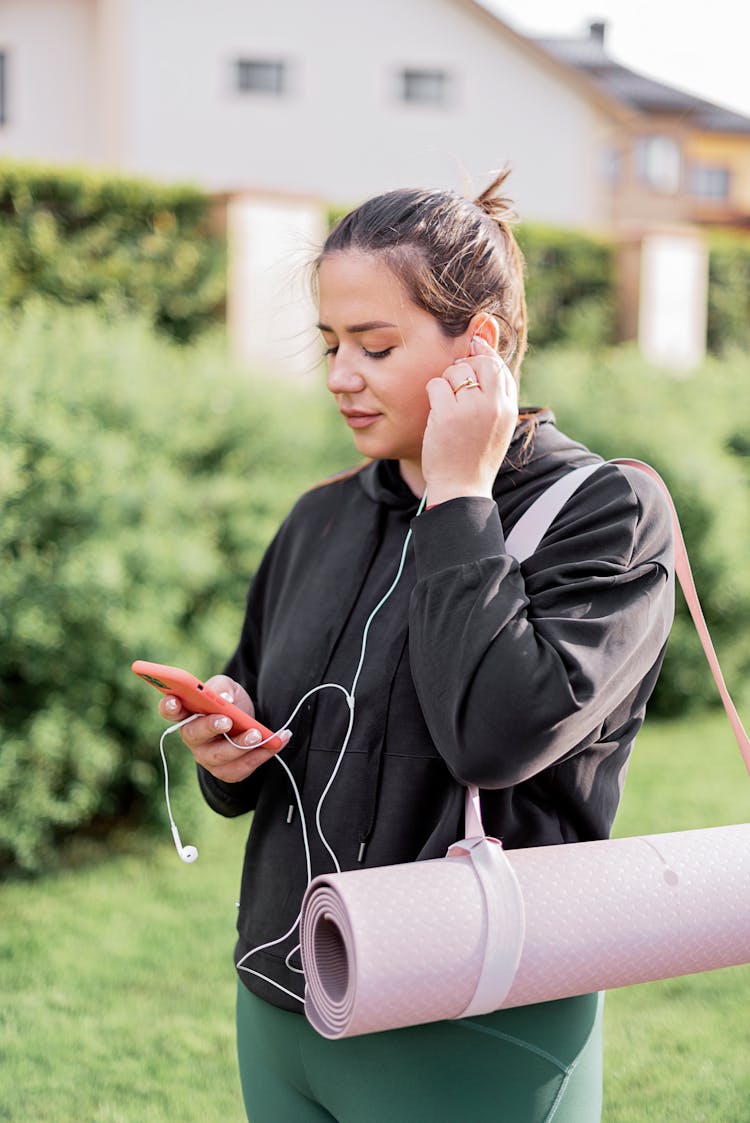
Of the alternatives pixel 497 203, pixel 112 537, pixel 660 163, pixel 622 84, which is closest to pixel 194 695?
pixel 497 203

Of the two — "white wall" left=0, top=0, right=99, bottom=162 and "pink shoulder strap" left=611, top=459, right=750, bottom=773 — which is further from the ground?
"white wall" left=0, top=0, right=99, bottom=162

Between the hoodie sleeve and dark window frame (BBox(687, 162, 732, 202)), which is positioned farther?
dark window frame (BBox(687, 162, 732, 202))

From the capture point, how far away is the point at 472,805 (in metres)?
1.57

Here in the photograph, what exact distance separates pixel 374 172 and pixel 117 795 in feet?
64.5

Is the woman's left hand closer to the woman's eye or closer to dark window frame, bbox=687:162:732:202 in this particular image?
the woman's eye

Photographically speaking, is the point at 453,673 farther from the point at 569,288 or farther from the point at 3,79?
the point at 3,79

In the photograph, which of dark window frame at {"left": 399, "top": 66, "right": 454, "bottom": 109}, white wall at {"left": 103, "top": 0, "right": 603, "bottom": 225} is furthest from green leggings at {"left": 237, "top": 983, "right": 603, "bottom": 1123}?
dark window frame at {"left": 399, "top": 66, "right": 454, "bottom": 109}

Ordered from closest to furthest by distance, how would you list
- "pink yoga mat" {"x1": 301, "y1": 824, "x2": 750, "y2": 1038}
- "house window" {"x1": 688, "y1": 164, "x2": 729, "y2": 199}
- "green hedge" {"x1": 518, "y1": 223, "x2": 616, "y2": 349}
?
"pink yoga mat" {"x1": 301, "y1": 824, "x2": 750, "y2": 1038}
"green hedge" {"x1": 518, "y1": 223, "x2": 616, "y2": 349}
"house window" {"x1": 688, "y1": 164, "x2": 729, "y2": 199}

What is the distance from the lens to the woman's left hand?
161cm

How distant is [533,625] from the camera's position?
1531 mm

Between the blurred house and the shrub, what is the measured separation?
50.7 feet

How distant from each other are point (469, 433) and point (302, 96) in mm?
22724

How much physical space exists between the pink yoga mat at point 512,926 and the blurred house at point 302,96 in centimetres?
1929

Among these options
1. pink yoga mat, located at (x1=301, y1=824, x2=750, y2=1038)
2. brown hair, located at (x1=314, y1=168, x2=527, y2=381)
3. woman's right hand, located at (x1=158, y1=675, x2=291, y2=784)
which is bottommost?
pink yoga mat, located at (x1=301, y1=824, x2=750, y2=1038)
